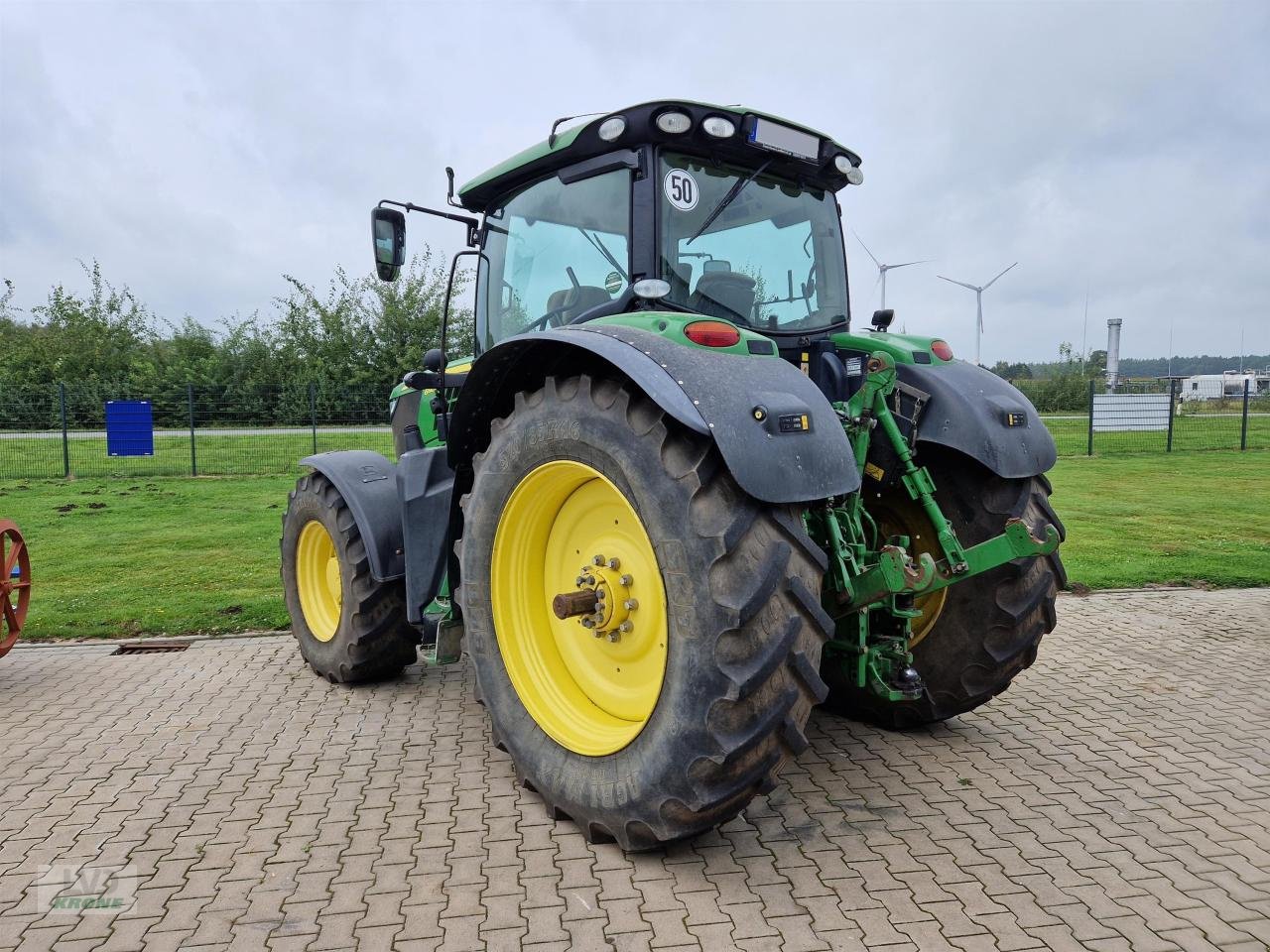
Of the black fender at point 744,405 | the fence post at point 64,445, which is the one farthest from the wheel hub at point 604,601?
the fence post at point 64,445

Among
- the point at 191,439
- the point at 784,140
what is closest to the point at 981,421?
the point at 784,140

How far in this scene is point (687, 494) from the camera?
2559 millimetres

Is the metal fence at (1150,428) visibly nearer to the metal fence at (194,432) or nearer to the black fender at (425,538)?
the metal fence at (194,432)

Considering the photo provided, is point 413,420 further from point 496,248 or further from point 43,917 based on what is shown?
point 43,917

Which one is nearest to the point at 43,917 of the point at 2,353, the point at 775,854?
the point at 775,854

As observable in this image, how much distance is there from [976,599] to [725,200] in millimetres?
1964

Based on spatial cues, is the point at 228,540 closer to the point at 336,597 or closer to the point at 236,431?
the point at 336,597

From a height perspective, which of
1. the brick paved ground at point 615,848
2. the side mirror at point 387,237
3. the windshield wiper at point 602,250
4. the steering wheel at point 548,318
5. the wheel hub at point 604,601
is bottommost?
the brick paved ground at point 615,848

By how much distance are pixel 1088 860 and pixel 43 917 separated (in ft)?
10.6

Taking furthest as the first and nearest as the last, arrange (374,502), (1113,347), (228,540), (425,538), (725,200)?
(1113,347) → (228,540) → (374,502) → (425,538) → (725,200)

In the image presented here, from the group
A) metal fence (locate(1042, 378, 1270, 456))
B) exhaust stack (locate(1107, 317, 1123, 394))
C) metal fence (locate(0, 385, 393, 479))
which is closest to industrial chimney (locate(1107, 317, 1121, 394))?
exhaust stack (locate(1107, 317, 1123, 394))

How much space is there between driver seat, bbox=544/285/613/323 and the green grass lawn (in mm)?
3680

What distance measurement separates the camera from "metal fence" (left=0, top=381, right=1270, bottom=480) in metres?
16.6

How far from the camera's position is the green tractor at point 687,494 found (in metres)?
2.54
